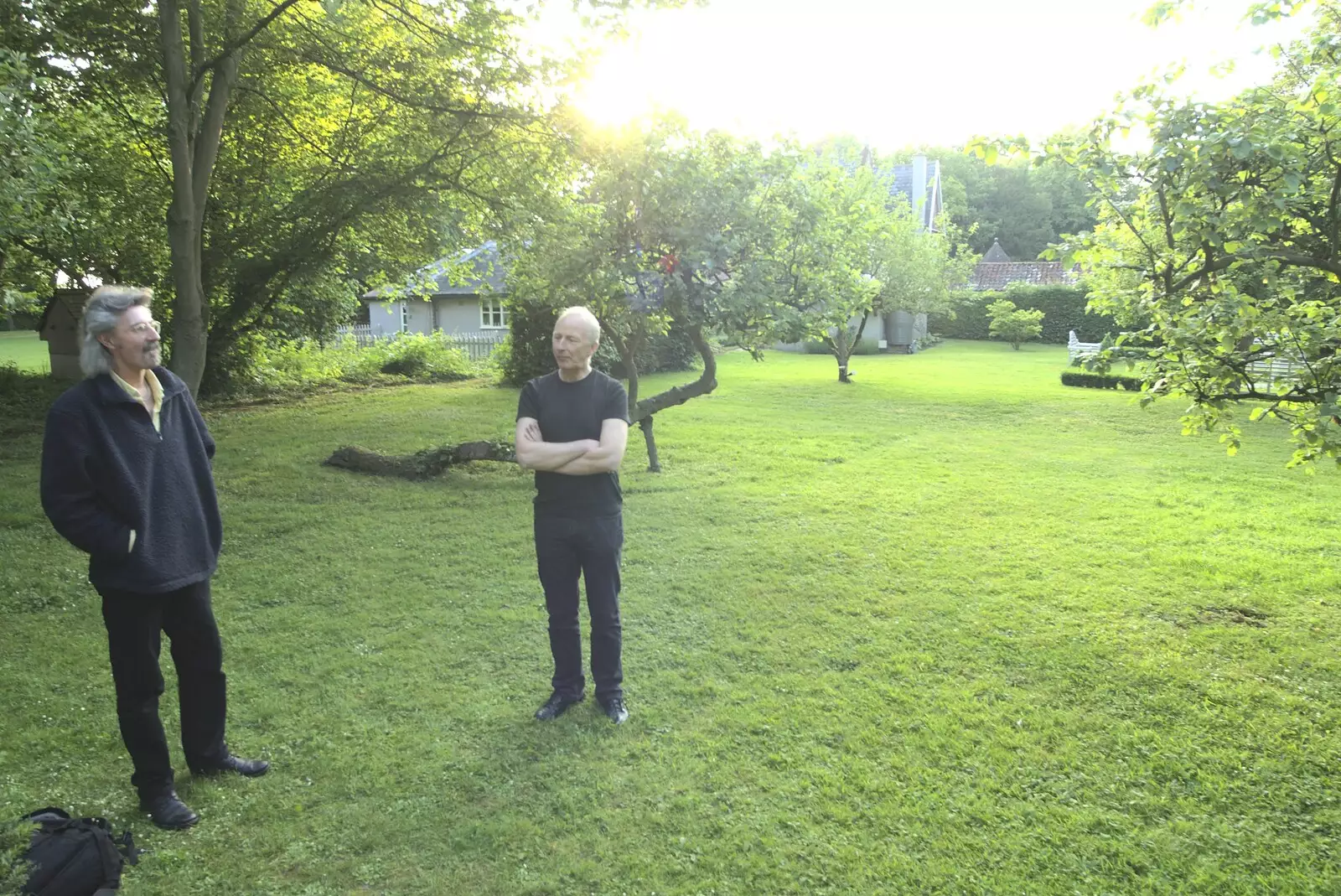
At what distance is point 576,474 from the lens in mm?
3936

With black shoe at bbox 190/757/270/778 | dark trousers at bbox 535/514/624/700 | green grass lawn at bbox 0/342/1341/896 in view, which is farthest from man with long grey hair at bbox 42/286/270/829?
dark trousers at bbox 535/514/624/700

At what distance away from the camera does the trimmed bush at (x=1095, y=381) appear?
18422mm

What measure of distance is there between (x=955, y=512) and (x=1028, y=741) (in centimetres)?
476

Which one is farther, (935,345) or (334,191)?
(935,345)

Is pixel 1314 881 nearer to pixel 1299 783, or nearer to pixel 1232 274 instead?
pixel 1299 783

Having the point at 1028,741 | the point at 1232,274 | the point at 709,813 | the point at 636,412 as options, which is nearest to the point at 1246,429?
the point at 636,412

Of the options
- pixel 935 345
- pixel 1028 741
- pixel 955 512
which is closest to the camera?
pixel 1028 741

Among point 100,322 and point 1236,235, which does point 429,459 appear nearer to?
point 100,322

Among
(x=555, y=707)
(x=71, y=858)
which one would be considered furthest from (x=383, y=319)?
(x=71, y=858)

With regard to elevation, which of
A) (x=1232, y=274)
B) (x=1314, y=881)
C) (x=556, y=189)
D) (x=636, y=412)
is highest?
(x=556, y=189)

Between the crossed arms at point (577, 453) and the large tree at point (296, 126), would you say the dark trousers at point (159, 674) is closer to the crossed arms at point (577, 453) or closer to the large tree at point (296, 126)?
the crossed arms at point (577, 453)

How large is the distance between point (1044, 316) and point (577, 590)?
126ft

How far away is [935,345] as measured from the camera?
3697cm

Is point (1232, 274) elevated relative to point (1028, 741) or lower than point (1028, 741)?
elevated
